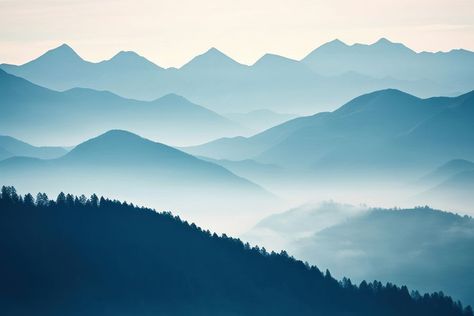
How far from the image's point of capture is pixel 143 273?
557ft

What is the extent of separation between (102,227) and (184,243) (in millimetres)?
16315

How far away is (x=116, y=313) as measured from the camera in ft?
505

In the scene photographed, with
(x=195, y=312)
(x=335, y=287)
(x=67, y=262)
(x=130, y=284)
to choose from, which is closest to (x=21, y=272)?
(x=67, y=262)

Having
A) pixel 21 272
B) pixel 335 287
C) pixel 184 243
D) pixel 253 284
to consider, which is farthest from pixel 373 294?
pixel 21 272

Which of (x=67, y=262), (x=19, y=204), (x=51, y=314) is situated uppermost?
(x=19, y=204)

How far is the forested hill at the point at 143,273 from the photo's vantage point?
159125 millimetres

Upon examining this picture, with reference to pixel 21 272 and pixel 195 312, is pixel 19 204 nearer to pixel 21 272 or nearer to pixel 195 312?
pixel 21 272

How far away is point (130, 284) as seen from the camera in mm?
165000

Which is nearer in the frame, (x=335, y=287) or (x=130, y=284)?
(x=130, y=284)

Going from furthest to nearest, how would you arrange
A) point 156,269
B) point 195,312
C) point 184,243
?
point 184,243 < point 156,269 < point 195,312

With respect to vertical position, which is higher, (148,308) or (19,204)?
(19,204)

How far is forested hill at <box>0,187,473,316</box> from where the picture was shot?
6265 inches

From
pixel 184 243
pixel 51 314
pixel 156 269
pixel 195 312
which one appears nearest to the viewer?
pixel 51 314

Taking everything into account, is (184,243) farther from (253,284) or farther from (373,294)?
(373,294)
